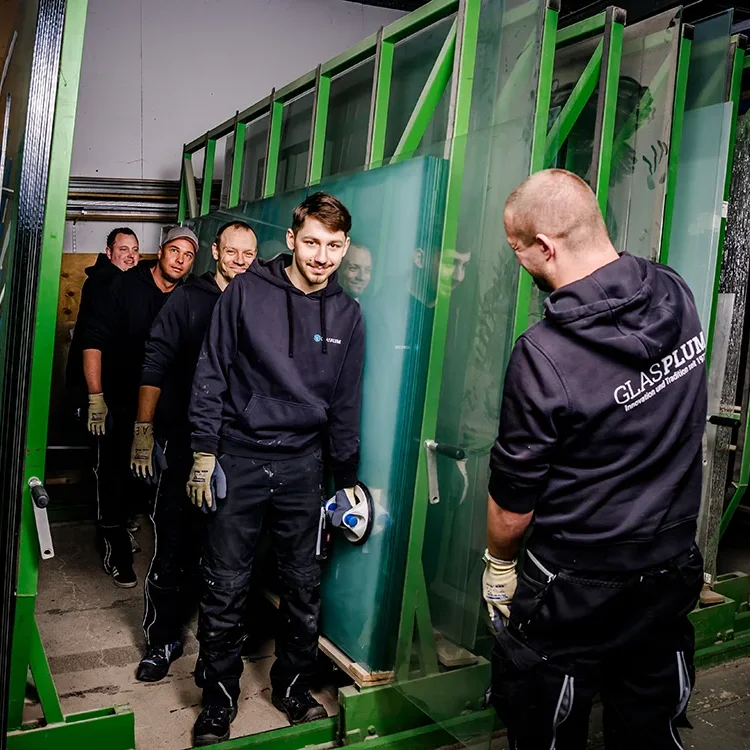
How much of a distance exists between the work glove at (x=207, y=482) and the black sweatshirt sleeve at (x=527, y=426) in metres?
1.01

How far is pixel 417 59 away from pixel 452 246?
2.72ft

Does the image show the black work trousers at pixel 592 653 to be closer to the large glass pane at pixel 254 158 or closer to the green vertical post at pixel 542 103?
the green vertical post at pixel 542 103

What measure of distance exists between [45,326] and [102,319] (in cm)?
191

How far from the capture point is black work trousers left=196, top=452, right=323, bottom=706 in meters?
2.40

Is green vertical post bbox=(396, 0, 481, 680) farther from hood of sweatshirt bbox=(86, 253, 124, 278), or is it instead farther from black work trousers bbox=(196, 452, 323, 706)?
hood of sweatshirt bbox=(86, 253, 124, 278)

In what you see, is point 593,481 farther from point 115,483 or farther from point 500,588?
point 115,483

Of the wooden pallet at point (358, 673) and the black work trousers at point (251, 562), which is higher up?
the black work trousers at point (251, 562)

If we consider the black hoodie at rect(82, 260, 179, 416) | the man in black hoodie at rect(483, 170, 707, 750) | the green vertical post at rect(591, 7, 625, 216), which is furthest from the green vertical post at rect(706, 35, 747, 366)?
the black hoodie at rect(82, 260, 179, 416)

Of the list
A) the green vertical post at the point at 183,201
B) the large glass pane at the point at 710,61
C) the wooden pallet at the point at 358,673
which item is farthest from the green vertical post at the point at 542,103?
the green vertical post at the point at 183,201

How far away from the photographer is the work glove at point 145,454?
298 centimetres

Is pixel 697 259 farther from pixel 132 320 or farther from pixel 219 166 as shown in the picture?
pixel 219 166

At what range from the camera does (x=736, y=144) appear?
3268 millimetres

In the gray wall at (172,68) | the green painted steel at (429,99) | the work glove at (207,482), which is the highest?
the gray wall at (172,68)

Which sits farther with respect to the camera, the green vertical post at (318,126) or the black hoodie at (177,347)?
the green vertical post at (318,126)
